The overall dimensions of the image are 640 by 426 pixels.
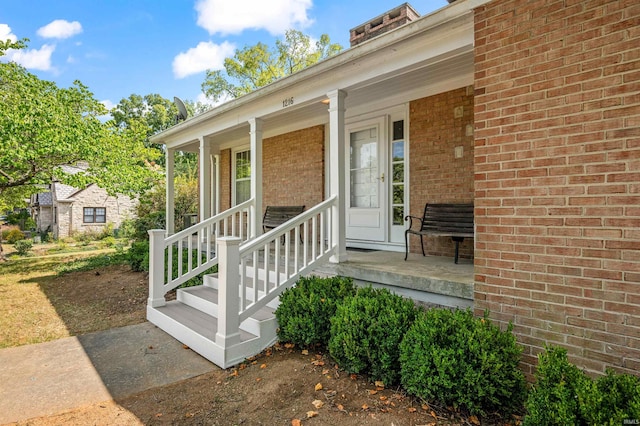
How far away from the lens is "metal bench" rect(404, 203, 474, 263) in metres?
4.30

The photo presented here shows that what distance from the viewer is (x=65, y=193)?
2203cm

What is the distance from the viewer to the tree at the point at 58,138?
7.13 m

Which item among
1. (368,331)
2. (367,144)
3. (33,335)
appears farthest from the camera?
(367,144)

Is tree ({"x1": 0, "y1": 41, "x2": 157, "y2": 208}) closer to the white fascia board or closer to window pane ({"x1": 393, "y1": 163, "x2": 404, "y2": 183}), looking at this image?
the white fascia board

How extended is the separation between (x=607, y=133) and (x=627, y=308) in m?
1.07

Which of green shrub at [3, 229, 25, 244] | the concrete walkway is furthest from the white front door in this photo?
green shrub at [3, 229, 25, 244]

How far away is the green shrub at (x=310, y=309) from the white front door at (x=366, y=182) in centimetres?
225

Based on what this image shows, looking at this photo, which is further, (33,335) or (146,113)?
→ (146,113)

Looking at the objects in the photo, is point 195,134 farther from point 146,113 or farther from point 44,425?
point 146,113

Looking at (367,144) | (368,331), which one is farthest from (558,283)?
(367,144)

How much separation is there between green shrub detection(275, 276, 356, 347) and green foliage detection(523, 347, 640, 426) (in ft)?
5.64

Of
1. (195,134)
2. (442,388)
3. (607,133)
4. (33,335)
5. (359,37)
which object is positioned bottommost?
(33,335)

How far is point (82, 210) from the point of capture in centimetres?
2222

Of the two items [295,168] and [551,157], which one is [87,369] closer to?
[551,157]
